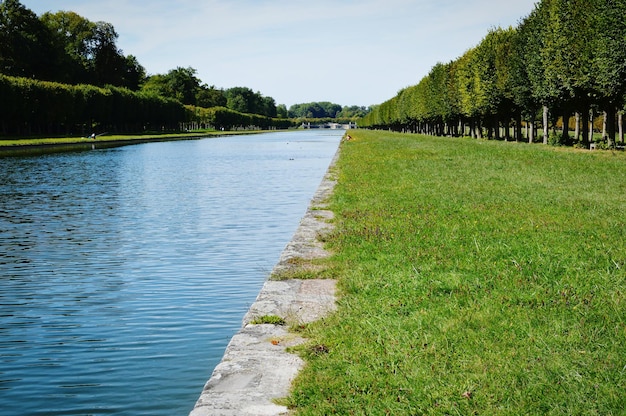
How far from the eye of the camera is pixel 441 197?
55.0ft

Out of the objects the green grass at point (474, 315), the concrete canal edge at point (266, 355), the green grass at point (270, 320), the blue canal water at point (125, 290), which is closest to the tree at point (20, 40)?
the blue canal water at point (125, 290)

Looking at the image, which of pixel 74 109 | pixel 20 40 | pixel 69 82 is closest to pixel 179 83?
pixel 69 82

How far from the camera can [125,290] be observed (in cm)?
1055

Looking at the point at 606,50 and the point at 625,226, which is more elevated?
the point at 606,50

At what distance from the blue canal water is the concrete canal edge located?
0.66 metres

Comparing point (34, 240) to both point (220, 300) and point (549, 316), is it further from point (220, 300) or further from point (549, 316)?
point (549, 316)

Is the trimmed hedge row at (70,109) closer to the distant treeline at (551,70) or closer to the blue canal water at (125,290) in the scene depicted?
the distant treeline at (551,70)

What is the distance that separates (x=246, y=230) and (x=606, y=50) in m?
27.0

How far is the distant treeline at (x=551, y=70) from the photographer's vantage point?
115 feet

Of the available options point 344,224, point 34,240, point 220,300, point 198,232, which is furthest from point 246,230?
point 220,300

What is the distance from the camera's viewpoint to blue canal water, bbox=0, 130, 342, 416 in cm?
655

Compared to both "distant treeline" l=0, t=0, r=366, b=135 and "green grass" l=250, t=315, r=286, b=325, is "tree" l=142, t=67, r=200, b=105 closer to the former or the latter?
"distant treeline" l=0, t=0, r=366, b=135

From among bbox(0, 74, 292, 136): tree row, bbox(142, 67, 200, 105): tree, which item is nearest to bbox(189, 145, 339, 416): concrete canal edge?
bbox(0, 74, 292, 136): tree row

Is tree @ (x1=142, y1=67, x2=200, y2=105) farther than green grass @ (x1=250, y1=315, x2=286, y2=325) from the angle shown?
Yes
